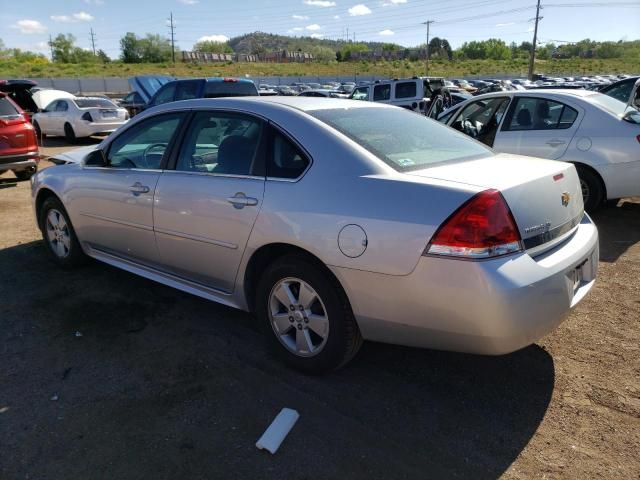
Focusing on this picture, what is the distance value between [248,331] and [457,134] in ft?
6.81

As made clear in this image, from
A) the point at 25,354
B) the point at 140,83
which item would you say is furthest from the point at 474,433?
the point at 140,83

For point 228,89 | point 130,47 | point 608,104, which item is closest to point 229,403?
point 608,104

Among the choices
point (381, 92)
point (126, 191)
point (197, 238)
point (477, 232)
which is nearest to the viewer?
point (477, 232)

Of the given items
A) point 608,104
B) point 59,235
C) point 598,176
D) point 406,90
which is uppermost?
point 406,90

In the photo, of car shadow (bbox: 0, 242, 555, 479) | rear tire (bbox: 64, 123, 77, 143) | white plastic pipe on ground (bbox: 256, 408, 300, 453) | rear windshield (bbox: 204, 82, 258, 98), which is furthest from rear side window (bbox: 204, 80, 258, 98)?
white plastic pipe on ground (bbox: 256, 408, 300, 453)

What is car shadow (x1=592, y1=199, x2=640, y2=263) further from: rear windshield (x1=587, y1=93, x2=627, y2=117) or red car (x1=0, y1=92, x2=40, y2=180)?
red car (x1=0, y1=92, x2=40, y2=180)

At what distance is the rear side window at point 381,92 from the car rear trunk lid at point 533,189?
14.3m

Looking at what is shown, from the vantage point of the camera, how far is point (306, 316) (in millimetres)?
2959

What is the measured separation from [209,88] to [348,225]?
1018 centimetres

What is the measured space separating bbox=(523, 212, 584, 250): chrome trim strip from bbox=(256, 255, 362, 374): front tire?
0.99 m

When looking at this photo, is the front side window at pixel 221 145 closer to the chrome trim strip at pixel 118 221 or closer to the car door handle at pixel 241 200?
the car door handle at pixel 241 200

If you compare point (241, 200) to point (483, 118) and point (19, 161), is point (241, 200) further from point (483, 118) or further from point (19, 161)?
point (19, 161)

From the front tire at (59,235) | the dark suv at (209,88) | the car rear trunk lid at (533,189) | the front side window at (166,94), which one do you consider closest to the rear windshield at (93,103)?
the front side window at (166,94)

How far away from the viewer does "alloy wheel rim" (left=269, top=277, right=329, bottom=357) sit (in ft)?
9.57
